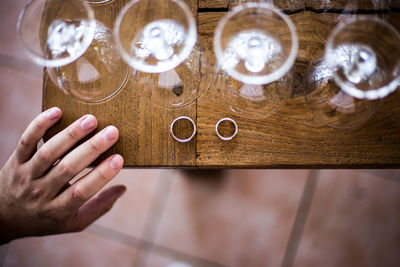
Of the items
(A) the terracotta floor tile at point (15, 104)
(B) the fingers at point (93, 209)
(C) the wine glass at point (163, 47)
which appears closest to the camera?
(C) the wine glass at point (163, 47)

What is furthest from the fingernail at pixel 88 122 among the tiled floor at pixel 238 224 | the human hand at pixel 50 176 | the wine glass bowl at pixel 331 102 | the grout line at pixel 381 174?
the grout line at pixel 381 174

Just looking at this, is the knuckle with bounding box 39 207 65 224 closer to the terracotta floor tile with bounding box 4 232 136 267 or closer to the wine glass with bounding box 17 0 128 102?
the wine glass with bounding box 17 0 128 102

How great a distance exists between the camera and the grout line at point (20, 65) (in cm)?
109

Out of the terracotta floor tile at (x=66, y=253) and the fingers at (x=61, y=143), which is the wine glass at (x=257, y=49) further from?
the terracotta floor tile at (x=66, y=253)

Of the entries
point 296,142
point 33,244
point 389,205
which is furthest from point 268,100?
point 33,244

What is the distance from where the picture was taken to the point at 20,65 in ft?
3.57

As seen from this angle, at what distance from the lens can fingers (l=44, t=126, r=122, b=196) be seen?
0.49 m

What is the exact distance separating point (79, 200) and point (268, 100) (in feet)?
1.15

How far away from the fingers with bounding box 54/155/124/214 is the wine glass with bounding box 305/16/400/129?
1.09 feet

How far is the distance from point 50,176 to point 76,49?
21cm

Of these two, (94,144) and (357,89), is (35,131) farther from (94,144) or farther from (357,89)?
(357,89)

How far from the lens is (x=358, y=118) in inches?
18.5

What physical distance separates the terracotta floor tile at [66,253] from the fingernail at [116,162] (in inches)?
23.6

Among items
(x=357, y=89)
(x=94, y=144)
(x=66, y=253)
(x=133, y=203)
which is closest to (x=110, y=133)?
(x=94, y=144)
